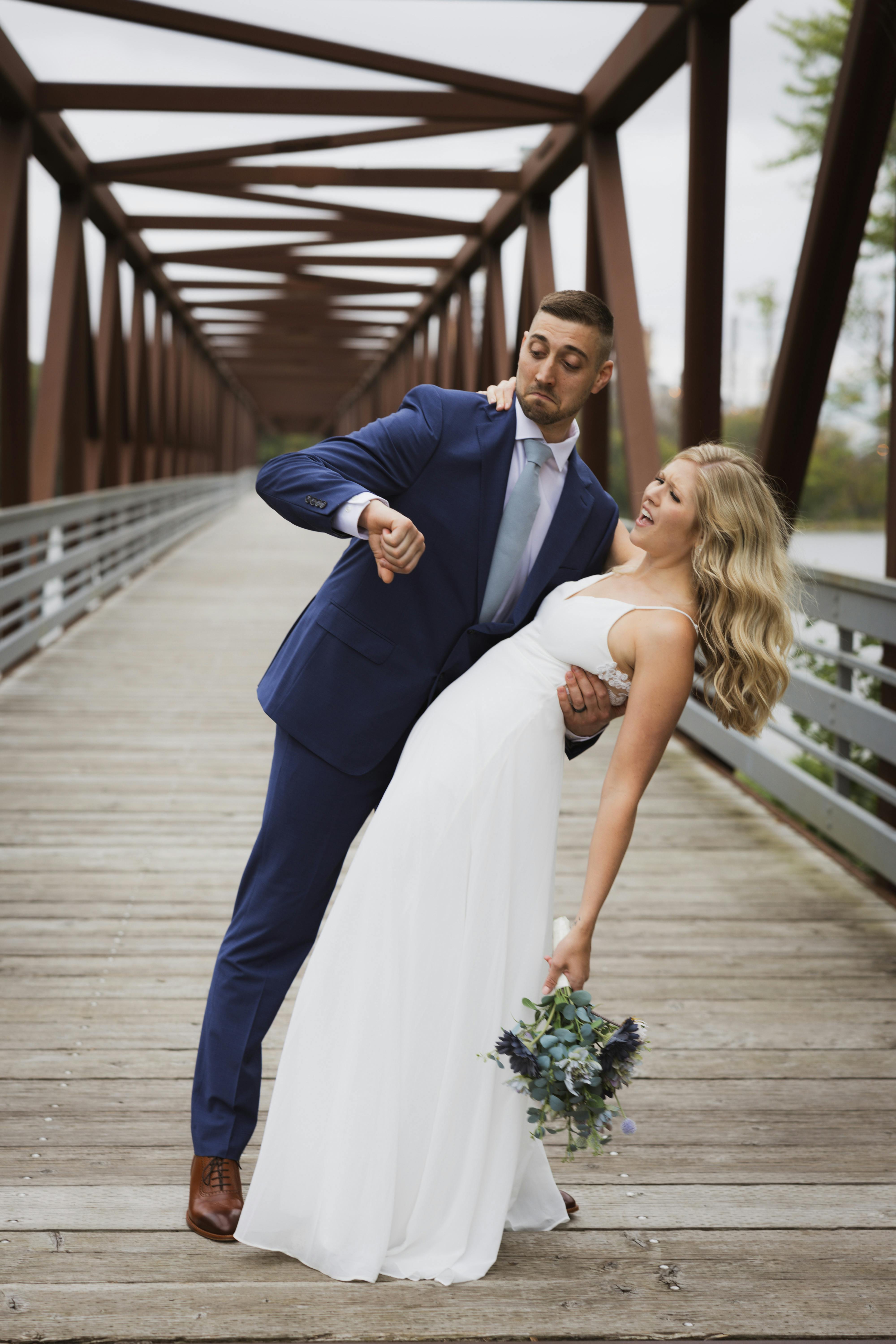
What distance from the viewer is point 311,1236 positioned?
2.11 m

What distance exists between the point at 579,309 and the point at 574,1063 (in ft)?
3.81

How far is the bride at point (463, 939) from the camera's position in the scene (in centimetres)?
204

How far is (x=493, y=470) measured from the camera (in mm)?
2182

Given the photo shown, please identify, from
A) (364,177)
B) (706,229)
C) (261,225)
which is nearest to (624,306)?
(706,229)

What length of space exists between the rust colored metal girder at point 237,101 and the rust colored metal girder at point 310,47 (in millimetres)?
455

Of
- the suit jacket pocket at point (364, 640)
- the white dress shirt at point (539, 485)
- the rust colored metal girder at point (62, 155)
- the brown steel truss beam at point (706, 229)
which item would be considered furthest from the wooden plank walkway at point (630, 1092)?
the rust colored metal girder at point (62, 155)

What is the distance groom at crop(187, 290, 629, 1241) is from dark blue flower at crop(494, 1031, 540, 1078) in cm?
46

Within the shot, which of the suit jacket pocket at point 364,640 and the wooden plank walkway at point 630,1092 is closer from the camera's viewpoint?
the wooden plank walkway at point 630,1092

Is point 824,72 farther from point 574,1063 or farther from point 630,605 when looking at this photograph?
point 574,1063

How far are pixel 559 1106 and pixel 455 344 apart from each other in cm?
1528

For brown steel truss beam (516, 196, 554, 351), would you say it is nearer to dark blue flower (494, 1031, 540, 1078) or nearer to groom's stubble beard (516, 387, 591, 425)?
groom's stubble beard (516, 387, 591, 425)

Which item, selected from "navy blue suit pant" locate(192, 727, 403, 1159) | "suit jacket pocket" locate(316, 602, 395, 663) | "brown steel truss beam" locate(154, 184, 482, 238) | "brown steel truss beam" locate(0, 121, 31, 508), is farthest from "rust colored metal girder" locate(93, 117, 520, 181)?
"navy blue suit pant" locate(192, 727, 403, 1159)

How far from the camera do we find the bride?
6.68 feet

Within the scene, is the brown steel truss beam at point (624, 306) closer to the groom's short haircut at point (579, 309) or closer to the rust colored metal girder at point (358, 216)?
the groom's short haircut at point (579, 309)
